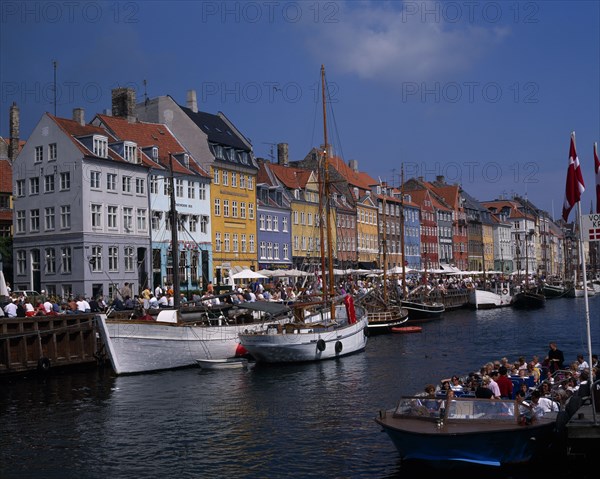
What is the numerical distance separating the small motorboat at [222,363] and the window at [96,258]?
22.8 m

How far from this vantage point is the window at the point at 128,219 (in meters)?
63.3

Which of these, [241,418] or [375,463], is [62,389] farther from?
[375,463]

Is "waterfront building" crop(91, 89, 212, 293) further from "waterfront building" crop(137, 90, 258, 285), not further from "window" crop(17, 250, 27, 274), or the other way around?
"window" crop(17, 250, 27, 274)

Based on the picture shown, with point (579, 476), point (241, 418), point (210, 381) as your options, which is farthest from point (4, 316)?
point (579, 476)

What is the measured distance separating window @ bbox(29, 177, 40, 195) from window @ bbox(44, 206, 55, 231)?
189 cm

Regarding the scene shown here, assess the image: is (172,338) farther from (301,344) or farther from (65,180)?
(65,180)

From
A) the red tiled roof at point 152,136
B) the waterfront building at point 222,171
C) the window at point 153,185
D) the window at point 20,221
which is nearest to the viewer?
the window at point 20,221

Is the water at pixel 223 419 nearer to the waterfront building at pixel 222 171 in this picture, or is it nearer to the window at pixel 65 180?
the window at pixel 65 180

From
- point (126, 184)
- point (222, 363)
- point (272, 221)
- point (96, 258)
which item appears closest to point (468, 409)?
point (222, 363)

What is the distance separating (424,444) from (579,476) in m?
3.66

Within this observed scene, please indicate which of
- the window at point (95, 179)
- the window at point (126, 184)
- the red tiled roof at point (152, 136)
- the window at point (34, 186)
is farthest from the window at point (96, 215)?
the red tiled roof at point (152, 136)

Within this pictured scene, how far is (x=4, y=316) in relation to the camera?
38.6 meters

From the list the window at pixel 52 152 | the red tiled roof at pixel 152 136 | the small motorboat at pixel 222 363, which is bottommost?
the small motorboat at pixel 222 363

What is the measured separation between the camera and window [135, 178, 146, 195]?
64500 mm
